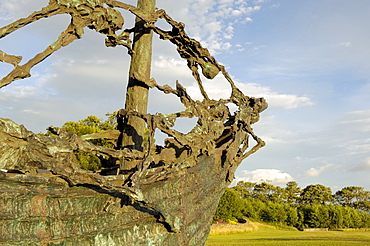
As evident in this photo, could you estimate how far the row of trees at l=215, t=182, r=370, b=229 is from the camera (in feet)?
90.7

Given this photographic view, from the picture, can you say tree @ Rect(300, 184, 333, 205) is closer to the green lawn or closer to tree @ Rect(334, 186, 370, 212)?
tree @ Rect(334, 186, 370, 212)

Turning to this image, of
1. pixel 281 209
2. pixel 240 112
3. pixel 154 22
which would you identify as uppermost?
pixel 154 22

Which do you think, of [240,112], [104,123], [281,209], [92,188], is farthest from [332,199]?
[92,188]

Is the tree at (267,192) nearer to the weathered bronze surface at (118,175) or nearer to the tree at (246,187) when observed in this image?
the tree at (246,187)

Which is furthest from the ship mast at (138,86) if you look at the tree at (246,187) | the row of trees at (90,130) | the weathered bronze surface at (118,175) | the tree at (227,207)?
the tree at (246,187)

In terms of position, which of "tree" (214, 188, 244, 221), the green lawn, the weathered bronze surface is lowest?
the green lawn

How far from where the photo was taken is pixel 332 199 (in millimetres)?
43406

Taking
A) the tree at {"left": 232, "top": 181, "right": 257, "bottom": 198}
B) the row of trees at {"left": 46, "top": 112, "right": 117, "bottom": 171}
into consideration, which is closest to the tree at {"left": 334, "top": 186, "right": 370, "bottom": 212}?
the tree at {"left": 232, "top": 181, "right": 257, "bottom": 198}

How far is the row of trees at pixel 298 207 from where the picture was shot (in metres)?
27.6

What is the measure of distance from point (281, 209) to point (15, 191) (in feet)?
111

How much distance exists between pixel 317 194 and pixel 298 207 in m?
6.38

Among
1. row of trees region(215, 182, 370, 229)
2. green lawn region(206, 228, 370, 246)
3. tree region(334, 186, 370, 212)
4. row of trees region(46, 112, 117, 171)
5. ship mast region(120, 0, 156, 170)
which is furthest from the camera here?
tree region(334, 186, 370, 212)

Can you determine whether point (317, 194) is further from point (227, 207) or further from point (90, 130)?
point (90, 130)

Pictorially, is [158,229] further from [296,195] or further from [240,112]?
[296,195]
